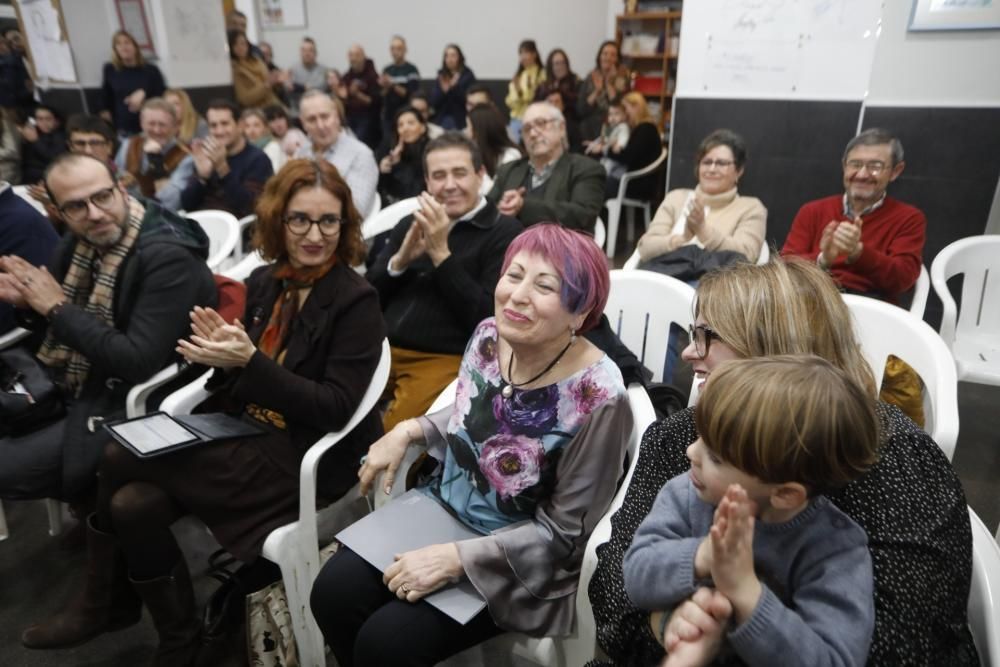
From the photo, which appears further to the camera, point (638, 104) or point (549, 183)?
point (638, 104)

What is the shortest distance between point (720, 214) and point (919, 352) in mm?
1346

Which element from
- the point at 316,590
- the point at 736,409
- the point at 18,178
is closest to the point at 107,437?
the point at 316,590

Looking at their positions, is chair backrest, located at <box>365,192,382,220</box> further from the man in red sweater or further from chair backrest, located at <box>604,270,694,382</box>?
the man in red sweater

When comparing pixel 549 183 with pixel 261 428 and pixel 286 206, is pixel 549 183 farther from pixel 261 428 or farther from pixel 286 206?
pixel 261 428

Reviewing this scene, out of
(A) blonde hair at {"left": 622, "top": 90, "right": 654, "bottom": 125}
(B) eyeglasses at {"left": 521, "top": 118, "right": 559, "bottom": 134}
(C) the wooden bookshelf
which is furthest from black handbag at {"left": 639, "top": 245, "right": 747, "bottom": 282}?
(C) the wooden bookshelf

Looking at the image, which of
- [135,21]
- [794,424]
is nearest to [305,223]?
[794,424]

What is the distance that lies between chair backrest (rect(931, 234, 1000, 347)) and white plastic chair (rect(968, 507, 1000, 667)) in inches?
54.8

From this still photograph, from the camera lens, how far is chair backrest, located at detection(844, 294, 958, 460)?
1.32 metres

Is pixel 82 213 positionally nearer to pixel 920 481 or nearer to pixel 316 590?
pixel 316 590

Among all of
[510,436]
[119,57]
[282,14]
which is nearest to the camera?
[510,436]

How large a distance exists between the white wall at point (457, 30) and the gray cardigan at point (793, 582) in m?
7.39

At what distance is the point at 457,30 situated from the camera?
Answer: 8180 millimetres

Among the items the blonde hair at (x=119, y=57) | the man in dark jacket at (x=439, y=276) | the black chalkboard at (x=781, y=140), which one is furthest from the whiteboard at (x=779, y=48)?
the blonde hair at (x=119, y=57)

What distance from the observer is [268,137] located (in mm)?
4699
